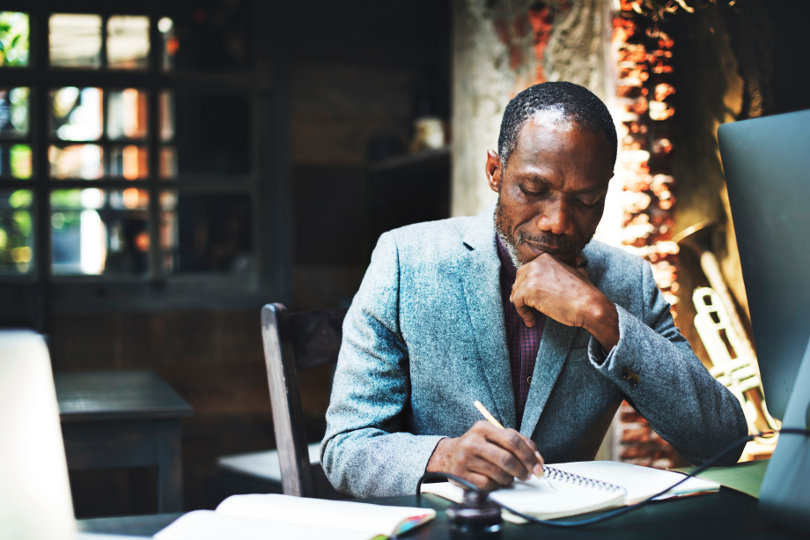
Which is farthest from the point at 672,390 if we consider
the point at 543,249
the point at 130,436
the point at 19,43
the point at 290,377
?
the point at 19,43

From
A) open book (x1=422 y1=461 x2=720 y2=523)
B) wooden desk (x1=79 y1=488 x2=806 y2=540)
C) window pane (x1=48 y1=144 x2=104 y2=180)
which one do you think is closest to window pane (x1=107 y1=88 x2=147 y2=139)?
window pane (x1=48 y1=144 x2=104 y2=180)

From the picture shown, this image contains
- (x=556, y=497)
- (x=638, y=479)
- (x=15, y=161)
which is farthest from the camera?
(x=15, y=161)

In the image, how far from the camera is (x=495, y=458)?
1081 mm

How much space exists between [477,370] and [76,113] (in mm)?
3782

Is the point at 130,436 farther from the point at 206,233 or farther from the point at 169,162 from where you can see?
the point at 169,162

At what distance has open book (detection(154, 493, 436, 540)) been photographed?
879 mm

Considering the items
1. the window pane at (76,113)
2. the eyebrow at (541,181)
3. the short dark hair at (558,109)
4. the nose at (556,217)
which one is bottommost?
the nose at (556,217)

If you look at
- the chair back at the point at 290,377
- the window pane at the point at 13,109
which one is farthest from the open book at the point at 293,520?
the window pane at the point at 13,109

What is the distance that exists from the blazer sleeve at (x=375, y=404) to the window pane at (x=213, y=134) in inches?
134

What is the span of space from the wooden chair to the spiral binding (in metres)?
0.48

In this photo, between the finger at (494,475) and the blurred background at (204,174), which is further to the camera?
the blurred background at (204,174)

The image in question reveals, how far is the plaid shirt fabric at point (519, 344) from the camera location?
1479 mm

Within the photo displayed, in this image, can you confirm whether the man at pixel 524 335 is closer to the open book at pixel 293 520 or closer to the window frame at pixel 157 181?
the open book at pixel 293 520

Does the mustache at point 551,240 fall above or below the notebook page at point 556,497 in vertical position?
above
